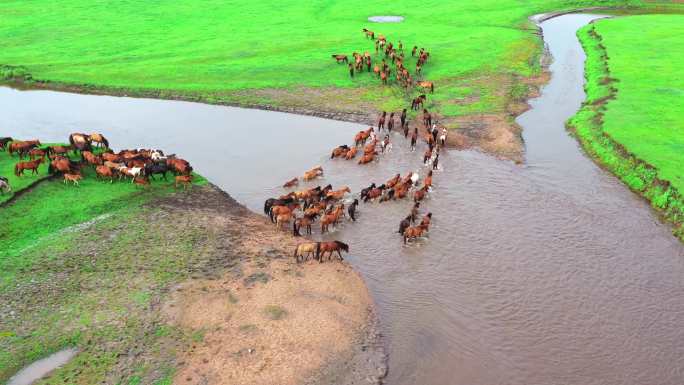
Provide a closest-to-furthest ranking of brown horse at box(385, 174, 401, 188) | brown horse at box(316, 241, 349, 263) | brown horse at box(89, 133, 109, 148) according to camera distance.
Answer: brown horse at box(316, 241, 349, 263), brown horse at box(385, 174, 401, 188), brown horse at box(89, 133, 109, 148)

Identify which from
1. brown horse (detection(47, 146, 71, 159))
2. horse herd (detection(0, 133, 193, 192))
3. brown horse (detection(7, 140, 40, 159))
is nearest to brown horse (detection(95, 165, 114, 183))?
horse herd (detection(0, 133, 193, 192))

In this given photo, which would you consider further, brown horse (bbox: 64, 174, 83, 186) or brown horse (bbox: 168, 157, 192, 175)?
brown horse (bbox: 168, 157, 192, 175)

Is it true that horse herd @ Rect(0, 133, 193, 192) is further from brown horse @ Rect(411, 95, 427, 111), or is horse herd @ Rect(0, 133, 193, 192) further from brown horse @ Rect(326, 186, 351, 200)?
brown horse @ Rect(411, 95, 427, 111)

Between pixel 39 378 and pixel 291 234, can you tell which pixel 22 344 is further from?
pixel 291 234

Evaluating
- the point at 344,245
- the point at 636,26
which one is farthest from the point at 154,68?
the point at 636,26

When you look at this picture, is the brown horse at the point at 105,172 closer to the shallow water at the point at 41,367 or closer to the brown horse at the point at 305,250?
the brown horse at the point at 305,250

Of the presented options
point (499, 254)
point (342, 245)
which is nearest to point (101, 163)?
point (342, 245)
